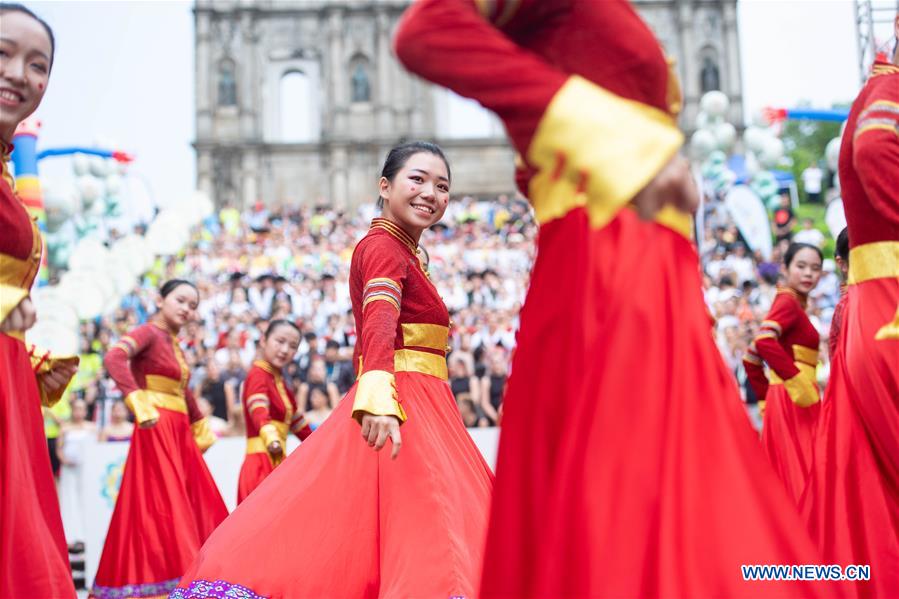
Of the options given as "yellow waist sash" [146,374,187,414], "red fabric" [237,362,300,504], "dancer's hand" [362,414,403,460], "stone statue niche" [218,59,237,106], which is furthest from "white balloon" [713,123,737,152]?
"stone statue niche" [218,59,237,106]

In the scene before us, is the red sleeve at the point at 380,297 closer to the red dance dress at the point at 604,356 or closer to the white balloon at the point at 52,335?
the red dance dress at the point at 604,356

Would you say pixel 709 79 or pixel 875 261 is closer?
pixel 875 261

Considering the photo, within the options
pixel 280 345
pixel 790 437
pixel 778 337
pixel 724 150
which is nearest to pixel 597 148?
pixel 778 337

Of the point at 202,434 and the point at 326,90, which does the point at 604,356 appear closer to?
the point at 202,434

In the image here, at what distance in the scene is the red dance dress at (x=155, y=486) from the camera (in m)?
6.33

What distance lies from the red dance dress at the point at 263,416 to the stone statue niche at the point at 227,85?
39.9 meters

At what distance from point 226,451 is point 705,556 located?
7.40m

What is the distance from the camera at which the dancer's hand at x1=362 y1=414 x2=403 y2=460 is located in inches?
125

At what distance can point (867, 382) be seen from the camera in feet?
12.4

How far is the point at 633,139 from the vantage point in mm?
2357

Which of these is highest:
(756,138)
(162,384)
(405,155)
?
(756,138)

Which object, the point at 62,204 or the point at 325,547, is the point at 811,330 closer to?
the point at 325,547

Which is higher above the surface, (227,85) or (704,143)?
(227,85)

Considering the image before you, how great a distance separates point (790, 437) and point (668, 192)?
4220 mm
